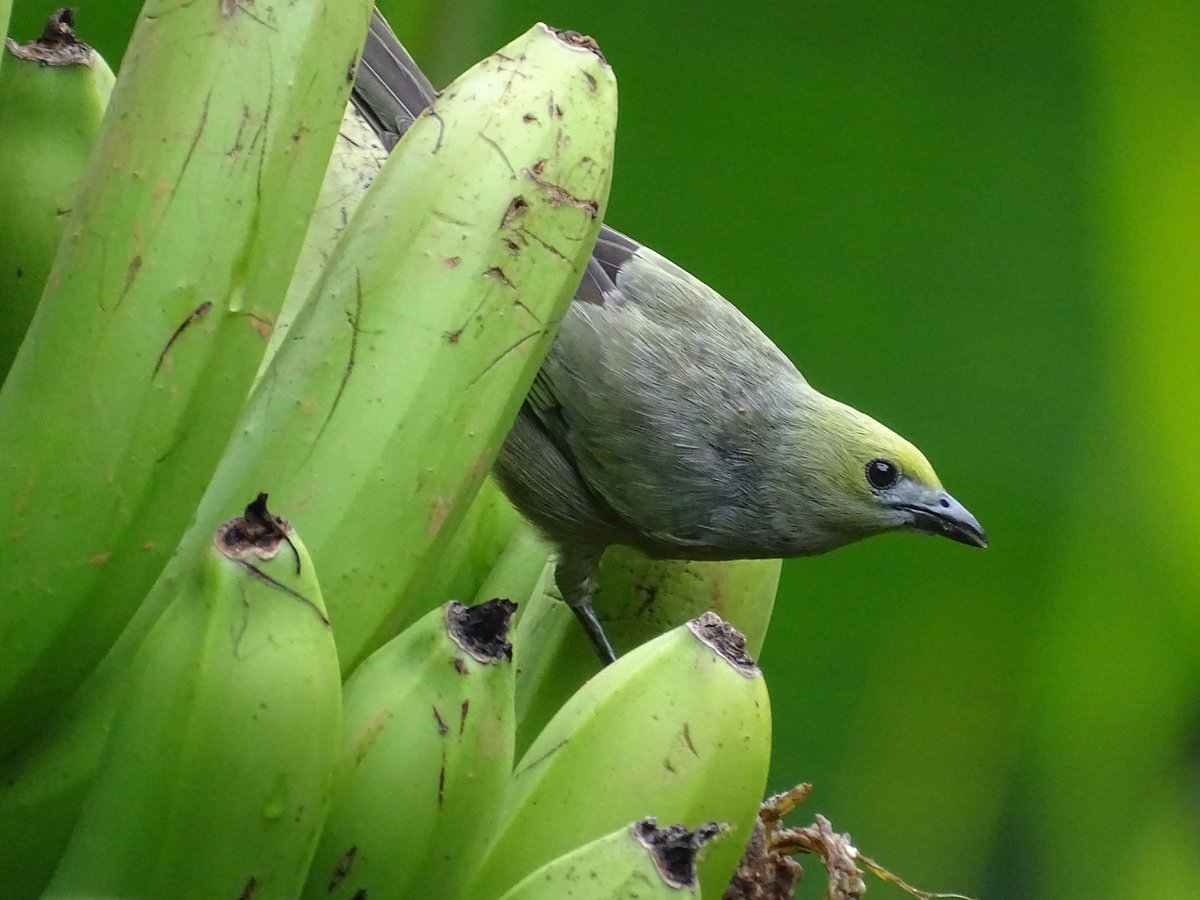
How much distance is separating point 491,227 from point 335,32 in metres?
0.19

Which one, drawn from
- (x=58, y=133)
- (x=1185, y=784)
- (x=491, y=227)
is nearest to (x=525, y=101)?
(x=491, y=227)

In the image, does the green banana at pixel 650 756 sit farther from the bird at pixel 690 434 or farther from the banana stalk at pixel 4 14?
the bird at pixel 690 434

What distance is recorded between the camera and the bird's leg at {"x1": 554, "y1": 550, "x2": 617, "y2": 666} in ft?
5.09

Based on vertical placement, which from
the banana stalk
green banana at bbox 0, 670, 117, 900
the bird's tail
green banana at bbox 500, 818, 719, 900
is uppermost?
the bird's tail

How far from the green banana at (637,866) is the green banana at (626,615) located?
58cm

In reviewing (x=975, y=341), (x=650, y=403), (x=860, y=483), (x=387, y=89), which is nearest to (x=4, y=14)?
(x=387, y=89)

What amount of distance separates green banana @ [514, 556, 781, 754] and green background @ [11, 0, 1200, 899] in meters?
0.71

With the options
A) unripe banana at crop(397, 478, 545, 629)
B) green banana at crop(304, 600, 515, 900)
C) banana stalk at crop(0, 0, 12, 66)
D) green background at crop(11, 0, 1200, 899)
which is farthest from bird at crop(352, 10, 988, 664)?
banana stalk at crop(0, 0, 12, 66)

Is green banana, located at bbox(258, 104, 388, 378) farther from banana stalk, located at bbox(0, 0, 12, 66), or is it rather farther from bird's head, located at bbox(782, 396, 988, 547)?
bird's head, located at bbox(782, 396, 988, 547)

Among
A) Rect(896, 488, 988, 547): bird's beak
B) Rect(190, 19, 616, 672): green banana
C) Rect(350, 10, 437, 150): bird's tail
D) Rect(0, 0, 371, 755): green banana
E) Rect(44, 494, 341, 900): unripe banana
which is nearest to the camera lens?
Rect(44, 494, 341, 900): unripe banana

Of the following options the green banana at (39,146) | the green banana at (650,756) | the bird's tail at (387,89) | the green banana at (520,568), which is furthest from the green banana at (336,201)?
the green banana at (650,756)

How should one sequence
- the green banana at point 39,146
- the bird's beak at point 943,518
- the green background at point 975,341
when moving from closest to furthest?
the green banana at point 39,146 → the bird's beak at point 943,518 → the green background at point 975,341

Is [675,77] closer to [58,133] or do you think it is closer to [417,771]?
[58,133]

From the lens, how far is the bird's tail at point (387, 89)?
1.66m
